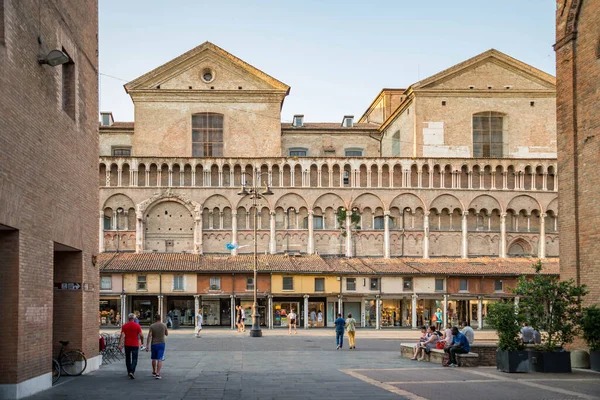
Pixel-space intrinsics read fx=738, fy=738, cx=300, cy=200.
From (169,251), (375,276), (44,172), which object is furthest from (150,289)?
(44,172)

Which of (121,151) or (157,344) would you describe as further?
(121,151)

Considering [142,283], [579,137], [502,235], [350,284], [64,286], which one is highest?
[579,137]

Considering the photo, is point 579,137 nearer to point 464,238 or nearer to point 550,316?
point 550,316

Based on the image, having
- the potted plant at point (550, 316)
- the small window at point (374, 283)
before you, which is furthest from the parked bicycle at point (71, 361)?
the small window at point (374, 283)

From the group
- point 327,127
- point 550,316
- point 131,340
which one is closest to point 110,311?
point 327,127

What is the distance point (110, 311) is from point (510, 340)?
3705 cm

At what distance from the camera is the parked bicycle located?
64.6 ft

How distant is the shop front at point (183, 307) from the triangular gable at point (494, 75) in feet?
84.1

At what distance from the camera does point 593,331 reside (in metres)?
21.0

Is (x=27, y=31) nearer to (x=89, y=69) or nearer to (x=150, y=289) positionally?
(x=89, y=69)

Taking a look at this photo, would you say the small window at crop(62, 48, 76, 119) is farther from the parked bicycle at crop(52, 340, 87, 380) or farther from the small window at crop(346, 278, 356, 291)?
the small window at crop(346, 278, 356, 291)

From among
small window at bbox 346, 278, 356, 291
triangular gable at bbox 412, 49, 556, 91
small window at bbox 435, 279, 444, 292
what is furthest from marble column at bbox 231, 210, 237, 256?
triangular gable at bbox 412, 49, 556, 91

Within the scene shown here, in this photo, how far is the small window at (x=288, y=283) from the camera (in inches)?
2077

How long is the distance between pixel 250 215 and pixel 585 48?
3602cm
